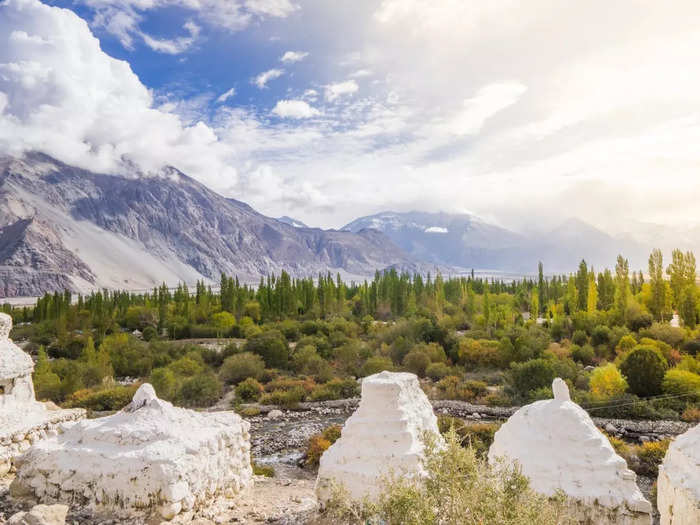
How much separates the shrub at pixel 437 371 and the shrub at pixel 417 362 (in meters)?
0.79

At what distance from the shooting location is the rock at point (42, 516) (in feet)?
19.5

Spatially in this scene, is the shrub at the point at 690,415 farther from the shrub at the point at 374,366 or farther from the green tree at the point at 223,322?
the green tree at the point at 223,322

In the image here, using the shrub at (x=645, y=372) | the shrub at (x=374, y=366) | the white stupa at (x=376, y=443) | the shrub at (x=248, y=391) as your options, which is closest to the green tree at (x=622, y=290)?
the shrub at (x=645, y=372)

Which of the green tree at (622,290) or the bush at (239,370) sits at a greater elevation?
the green tree at (622,290)

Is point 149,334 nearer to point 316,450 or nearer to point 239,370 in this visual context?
point 239,370

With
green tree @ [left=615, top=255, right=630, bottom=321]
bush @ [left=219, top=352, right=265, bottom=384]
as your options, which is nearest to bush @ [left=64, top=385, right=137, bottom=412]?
bush @ [left=219, top=352, right=265, bottom=384]

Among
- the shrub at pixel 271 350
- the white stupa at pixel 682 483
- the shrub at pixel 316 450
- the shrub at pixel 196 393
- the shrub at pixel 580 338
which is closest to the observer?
the white stupa at pixel 682 483

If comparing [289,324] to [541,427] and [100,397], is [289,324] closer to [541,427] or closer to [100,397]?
[100,397]

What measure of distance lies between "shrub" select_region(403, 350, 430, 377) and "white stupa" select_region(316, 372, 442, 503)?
1892cm

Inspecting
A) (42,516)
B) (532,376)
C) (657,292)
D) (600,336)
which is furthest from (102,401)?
(657,292)

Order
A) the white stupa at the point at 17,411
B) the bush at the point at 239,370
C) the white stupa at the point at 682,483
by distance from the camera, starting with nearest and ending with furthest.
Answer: the white stupa at the point at 682,483
the white stupa at the point at 17,411
the bush at the point at 239,370

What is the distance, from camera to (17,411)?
9.74m

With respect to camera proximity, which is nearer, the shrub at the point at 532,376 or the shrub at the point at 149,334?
the shrub at the point at 532,376

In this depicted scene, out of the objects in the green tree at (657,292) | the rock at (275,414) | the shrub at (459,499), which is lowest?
the rock at (275,414)
